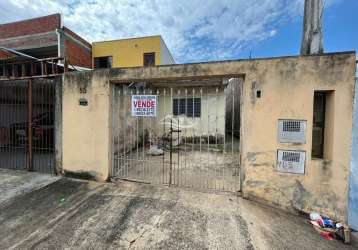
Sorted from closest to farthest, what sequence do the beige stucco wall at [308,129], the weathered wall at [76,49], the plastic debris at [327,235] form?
1. the plastic debris at [327,235]
2. the beige stucco wall at [308,129]
3. the weathered wall at [76,49]

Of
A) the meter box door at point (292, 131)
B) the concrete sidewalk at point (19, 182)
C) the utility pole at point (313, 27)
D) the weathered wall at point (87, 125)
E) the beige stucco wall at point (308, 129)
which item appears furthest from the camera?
the weathered wall at point (87, 125)

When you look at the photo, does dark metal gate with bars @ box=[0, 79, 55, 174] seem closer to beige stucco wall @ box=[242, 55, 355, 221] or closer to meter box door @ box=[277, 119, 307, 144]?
beige stucco wall @ box=[242, 55, 355, 221]

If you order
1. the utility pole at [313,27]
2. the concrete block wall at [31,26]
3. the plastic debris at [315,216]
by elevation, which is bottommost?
the plastic debris at [315,216]

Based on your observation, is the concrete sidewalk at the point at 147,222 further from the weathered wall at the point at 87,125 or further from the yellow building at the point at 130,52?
the yellow building at the point at 130,52

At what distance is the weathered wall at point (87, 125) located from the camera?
4180 mm

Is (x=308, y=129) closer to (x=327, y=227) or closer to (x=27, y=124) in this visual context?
(x=327, y=227)

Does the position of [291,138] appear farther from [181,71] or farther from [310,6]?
[310,6]

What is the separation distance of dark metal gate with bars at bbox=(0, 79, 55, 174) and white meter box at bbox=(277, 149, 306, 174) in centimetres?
537

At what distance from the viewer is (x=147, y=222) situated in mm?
2812

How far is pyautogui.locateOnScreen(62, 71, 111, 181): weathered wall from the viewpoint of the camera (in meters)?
4.18

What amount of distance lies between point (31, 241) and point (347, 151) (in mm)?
4971

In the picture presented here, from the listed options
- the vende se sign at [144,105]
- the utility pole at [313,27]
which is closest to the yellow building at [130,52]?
the vende se sign at [144,105]

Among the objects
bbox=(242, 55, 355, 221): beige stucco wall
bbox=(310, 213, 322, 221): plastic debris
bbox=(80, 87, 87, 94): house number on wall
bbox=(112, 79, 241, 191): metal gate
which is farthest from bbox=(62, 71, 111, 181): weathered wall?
bbox=(310, 213, 322, 221): plastic debris

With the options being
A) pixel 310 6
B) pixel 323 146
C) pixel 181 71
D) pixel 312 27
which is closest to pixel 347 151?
pixel 323 146
